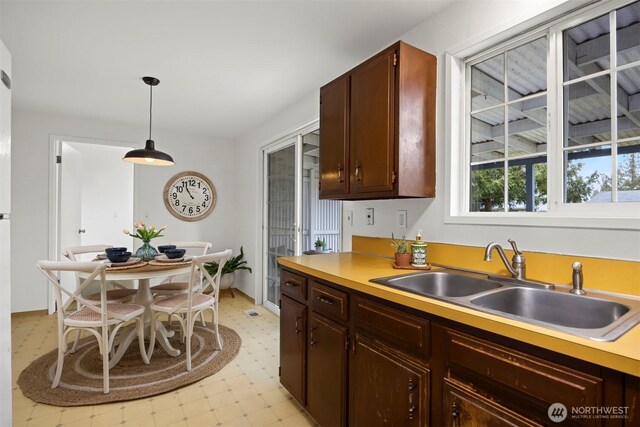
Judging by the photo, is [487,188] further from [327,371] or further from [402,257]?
[327,371]

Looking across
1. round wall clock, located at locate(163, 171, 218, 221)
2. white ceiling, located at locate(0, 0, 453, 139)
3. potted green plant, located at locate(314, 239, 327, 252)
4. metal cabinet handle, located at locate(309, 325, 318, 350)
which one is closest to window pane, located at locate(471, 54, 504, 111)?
white ceiling, located at locate(0, 0, 453, 139)

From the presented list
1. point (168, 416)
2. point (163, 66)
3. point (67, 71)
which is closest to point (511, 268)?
point (168, 416)

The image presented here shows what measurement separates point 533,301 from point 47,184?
4804 mm

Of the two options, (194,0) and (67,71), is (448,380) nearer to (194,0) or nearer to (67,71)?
(194,0)

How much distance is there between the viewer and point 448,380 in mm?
1029

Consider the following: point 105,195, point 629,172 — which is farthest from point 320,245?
point 105,195

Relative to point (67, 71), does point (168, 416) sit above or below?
below

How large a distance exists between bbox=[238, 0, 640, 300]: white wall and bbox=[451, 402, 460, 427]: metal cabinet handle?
81 cm

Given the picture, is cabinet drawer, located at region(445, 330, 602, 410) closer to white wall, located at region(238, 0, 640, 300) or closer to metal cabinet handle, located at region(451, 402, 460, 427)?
metal cabinet handle, located at region(451, 402, 460, 427)

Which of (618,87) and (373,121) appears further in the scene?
(373,121)

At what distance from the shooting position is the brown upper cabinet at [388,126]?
1.69 meters

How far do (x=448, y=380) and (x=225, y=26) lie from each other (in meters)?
2.25

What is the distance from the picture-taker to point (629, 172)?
1240mm

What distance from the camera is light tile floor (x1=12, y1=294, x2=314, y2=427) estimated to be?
1.84 meters
